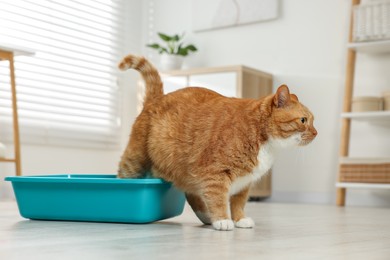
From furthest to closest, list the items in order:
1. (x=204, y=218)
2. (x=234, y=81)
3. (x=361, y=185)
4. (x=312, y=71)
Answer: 1. (x=312, y=71)
2. (x=234, y=81)
3. (x=361, y=185)
4. (x=204, y=218)

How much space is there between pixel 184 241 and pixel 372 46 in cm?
235

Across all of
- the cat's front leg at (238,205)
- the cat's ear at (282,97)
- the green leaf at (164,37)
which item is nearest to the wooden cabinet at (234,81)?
the green leaf at (164,37)

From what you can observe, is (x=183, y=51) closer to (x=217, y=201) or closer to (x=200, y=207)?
(x=200, y=207)

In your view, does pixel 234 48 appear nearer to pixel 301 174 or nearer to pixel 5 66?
pixel 301 174

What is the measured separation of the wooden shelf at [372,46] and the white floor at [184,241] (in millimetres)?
1611

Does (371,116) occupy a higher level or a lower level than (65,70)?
lower

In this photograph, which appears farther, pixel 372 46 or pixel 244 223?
pixel 372 46

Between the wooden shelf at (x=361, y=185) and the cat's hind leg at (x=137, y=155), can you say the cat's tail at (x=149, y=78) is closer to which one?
the cat's hind leg at (x=137, y=155)

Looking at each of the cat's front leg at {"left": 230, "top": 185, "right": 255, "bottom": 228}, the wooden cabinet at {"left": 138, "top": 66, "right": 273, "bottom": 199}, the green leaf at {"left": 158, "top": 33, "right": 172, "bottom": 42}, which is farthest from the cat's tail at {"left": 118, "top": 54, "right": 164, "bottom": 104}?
the green leaf at {"left": 158, "top": 33, "right": 172, "bottom": 42}

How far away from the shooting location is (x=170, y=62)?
4.07 m

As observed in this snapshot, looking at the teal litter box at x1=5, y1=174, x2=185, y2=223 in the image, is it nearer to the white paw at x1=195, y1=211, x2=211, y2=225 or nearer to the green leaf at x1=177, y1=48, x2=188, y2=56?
the white paw at x1=195, y1=211, x2=211, y2=225

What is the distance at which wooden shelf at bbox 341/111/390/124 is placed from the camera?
323 centimetres

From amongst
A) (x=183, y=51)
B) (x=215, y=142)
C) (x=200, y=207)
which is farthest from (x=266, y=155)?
(x=183, y=51)

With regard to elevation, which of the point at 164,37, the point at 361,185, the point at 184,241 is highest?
the point at 164,37
